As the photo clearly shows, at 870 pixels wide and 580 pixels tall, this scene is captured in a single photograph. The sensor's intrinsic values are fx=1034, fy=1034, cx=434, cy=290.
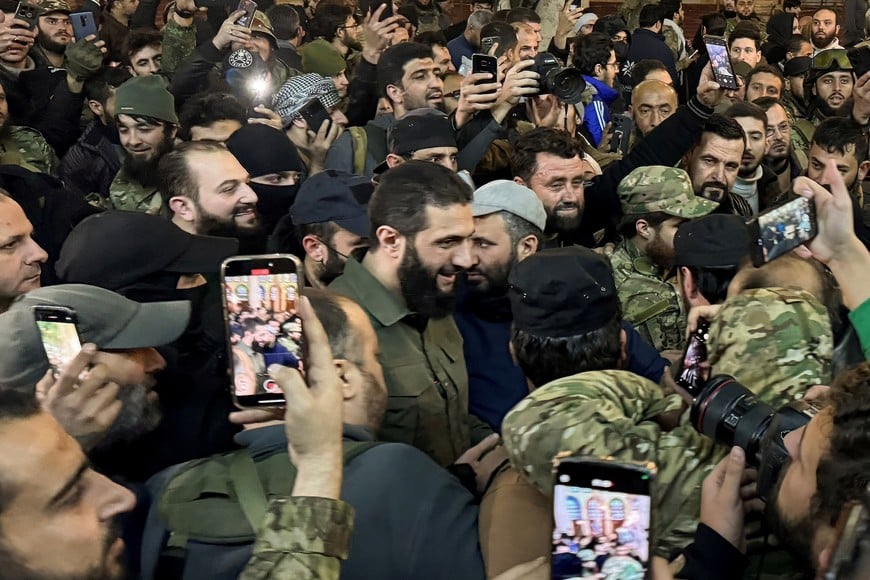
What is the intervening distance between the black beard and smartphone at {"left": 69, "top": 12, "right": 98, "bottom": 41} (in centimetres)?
401

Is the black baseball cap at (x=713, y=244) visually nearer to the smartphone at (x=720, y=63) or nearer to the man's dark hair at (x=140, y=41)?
the smartphone at (x=720, y=63)

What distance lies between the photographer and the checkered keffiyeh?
484 centimetres

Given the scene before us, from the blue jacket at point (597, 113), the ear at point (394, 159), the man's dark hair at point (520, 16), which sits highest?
the man's dark hair at point (520, 16)

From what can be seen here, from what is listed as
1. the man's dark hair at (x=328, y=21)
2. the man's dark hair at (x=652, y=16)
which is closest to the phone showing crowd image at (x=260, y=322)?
the man's dark hair at (x=328, y=21)

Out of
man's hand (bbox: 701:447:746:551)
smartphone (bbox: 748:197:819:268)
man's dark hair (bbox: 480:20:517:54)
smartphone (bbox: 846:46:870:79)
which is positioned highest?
smartphone (bbox: 748:197:819:268)

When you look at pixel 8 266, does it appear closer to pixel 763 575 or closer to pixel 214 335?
pixel 214 335

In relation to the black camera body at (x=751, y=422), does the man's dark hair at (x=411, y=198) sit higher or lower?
lower

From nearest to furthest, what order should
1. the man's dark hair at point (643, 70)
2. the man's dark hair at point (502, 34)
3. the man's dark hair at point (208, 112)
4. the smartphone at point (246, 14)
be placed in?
1. the man's dark hair at point (208, 112)
2. the smartphone at point (246, 14)
3. the man's dark hair at point (502, 34)
4. the man's dark hair at point (643, 70)

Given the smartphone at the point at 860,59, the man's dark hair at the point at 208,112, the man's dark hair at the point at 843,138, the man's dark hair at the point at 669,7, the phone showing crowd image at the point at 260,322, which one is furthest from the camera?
the man's dark hair at the point at 669,7

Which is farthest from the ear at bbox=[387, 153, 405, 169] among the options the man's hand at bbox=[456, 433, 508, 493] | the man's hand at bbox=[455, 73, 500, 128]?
the man's hand at bbox=[456, 433, 508, 493]

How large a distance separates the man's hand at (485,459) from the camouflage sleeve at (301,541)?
2.15ft

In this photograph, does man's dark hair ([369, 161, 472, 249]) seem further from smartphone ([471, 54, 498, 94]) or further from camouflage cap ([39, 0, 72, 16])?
camouflage cap ([39, 0, 72, 16])

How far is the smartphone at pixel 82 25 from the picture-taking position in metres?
6.00

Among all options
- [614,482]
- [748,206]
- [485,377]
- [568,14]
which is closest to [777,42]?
[568,14]
